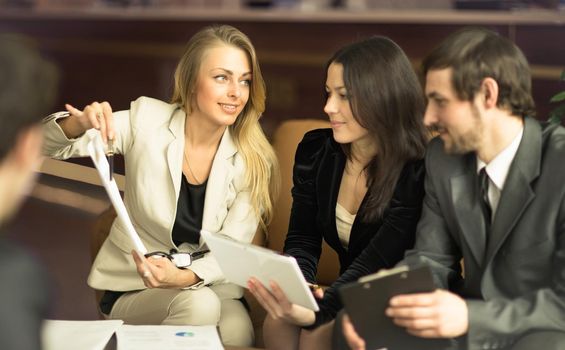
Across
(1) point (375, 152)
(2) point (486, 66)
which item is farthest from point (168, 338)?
(2) point (486, 66)

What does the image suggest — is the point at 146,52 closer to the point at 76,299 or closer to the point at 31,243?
the point at 31,243

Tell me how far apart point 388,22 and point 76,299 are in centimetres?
338

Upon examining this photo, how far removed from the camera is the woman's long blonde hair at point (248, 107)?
297 centimetres

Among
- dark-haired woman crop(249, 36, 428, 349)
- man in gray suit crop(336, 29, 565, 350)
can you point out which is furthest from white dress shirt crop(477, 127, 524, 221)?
dark-haired woman crop(249, 36, 428, 349)

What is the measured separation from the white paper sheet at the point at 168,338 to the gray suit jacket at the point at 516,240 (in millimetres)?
701

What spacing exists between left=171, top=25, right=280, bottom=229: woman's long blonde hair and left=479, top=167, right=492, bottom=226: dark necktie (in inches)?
33.0

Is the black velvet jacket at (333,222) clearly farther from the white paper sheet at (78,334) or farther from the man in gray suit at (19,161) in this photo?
the man in gray suit at (19,161)

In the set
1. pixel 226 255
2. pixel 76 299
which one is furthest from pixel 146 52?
pixel 226 255

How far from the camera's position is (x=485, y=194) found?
2.42m

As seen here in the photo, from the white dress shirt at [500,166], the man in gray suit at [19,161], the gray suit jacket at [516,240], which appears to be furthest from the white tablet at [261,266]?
the man in gray suit at [19,161]

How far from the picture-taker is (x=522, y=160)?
2.32 m

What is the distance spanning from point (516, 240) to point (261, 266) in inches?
25.4

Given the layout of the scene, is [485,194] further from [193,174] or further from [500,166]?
[193,174]

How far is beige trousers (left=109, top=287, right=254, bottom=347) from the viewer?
A: 286 cm
